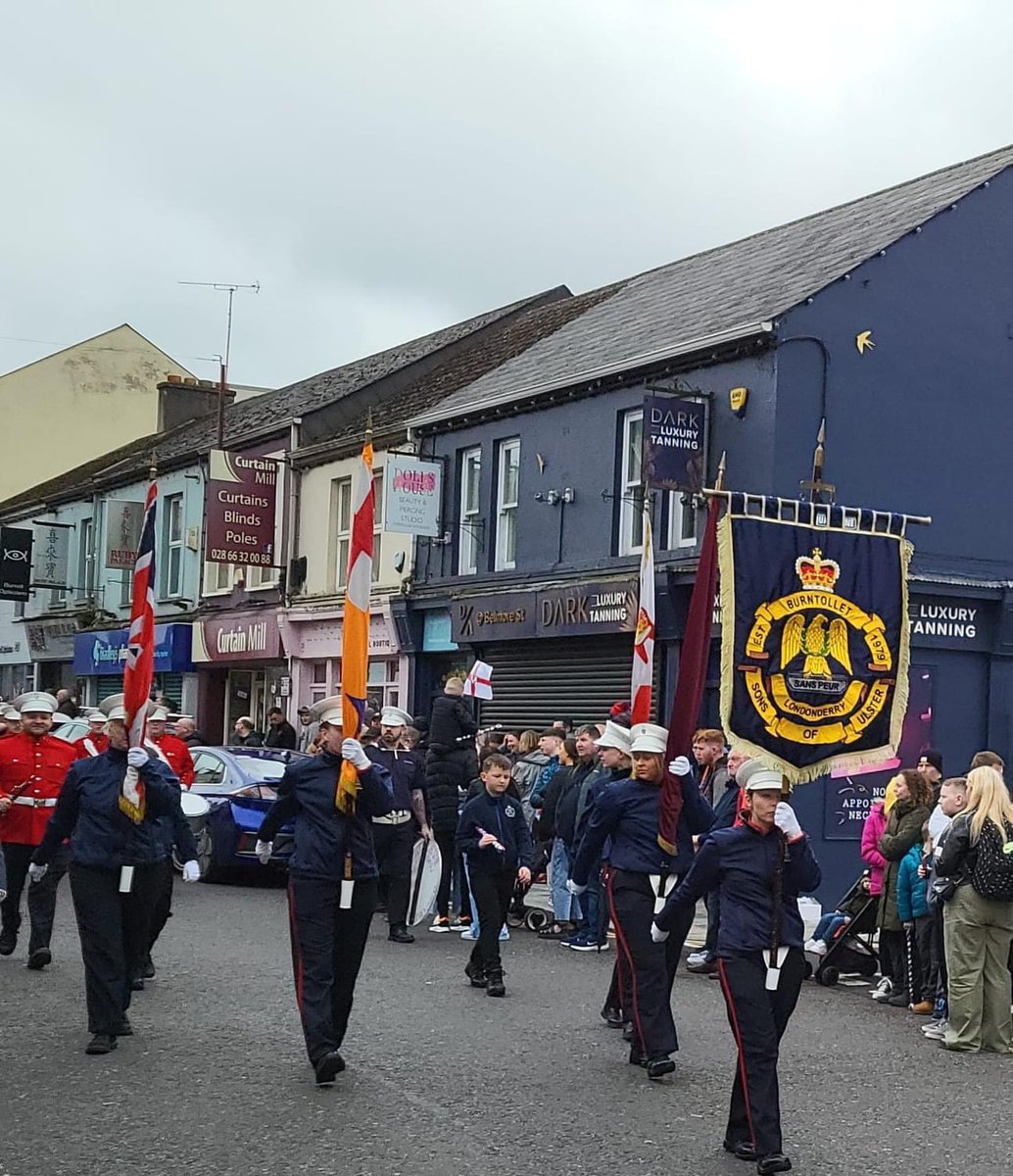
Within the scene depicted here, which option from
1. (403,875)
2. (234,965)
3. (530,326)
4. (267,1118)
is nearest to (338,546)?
(530,326)

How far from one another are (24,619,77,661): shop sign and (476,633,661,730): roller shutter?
17.7 meters

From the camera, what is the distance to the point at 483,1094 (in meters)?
8.55

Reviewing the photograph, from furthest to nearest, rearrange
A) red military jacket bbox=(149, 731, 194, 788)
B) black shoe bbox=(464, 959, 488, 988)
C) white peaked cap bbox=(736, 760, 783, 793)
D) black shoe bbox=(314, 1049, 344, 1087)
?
red military jacket bbox=(149, 731, 194, 788) → black shoe bbox=(464, 959, 488, 988) → black shoe bbox=(314, 1049, 344, 1087) → white peaked cap bbox=(736, 760, 783, 793)

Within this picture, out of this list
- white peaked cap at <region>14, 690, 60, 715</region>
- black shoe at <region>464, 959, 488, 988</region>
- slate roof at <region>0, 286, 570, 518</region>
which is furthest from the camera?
slate roof at <region>0, 286, 570, 518</region>

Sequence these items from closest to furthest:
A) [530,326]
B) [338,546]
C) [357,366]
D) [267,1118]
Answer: [267,1118]
[338,546]
[530,326]
[357,366]

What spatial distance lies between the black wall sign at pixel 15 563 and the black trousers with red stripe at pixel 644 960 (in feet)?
108

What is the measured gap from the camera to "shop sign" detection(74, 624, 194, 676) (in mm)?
34250

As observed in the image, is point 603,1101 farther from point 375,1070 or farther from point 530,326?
point 530,326

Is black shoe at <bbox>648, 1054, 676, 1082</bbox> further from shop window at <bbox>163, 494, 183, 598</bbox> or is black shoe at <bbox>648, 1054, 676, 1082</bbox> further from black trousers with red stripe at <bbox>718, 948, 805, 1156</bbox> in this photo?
shop window at <bbox>163, 494, 183, 598</bbox>

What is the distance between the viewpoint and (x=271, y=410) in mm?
37125

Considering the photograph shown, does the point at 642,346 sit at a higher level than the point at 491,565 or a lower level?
higher

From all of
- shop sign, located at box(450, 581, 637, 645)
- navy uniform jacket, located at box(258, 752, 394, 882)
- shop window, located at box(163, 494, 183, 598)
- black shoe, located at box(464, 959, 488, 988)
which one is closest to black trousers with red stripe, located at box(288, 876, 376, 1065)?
navy uniform jacket, located at box(258, 752, 394, 882)

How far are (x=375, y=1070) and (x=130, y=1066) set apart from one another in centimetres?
125

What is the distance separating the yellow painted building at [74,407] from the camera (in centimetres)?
4791
